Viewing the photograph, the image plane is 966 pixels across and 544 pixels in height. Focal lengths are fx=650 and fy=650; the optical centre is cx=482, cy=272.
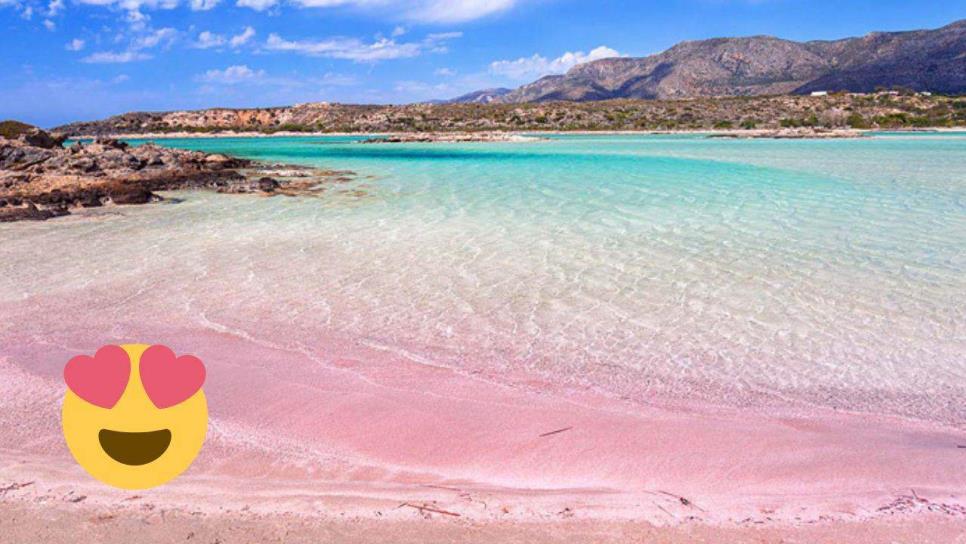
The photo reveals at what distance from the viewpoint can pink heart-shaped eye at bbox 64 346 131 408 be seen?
3316 mm

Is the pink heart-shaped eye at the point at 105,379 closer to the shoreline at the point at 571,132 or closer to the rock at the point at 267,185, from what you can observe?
the rock at the point at 267,185

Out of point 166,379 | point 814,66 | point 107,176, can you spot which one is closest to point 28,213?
point 107,176

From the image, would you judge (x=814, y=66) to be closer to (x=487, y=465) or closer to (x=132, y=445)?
(x=487, y=465)

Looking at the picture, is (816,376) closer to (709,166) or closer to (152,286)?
(152,286)

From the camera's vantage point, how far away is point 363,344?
19.1 ft

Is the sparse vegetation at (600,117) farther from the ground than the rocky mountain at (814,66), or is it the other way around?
the rocky mountain at (814,66)

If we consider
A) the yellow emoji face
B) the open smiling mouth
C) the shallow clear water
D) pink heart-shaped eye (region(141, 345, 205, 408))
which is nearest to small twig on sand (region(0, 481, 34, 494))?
the yellow emoji face

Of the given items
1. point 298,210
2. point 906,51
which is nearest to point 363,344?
point 298,210

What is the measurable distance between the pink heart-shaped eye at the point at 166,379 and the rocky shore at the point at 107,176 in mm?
Answer: 12397

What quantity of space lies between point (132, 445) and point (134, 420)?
0.16 meters

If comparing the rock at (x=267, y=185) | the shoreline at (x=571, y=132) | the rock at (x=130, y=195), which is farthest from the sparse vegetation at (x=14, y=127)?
the rock at (x=267, y=185)

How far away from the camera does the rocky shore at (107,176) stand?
15.7m

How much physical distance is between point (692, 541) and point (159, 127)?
4768 inches

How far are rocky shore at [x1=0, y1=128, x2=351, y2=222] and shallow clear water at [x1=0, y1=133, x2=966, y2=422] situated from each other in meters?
2.11
